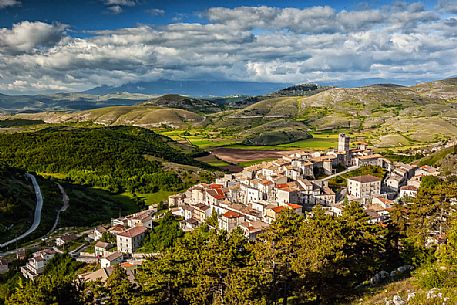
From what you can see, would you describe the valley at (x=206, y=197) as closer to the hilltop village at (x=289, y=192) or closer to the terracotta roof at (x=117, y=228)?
the hilltop village at (x=289, y=192)

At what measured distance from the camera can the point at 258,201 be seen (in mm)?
69500

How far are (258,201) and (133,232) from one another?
21.8 m

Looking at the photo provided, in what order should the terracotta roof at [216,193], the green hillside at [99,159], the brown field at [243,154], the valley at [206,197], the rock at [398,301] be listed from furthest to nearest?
the brown field at [243,154] < the green hillside at [99,159] < the terracotta roof at [216,193] < the valley at [206,197] < the rock at [398,301]

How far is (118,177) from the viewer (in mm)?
124250

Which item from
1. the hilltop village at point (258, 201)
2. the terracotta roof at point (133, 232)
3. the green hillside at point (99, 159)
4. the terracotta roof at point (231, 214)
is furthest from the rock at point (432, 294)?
the green hillside at point (99, 159)

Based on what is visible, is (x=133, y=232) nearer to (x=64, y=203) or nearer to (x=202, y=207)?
(x=202, y=207)

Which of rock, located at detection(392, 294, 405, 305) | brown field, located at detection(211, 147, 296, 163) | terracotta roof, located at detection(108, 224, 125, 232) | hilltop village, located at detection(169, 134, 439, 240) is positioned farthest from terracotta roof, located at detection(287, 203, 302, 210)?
brown field, located at detection(211, 147, 296, 163)

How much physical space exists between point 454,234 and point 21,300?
91.7 ft

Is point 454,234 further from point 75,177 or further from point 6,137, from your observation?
point 6,137

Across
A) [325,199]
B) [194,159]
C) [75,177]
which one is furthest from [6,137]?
[325,199]

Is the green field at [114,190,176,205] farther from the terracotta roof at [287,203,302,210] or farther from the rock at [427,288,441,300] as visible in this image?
the rock at [427,288,441,300]

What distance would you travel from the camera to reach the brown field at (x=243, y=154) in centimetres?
15946

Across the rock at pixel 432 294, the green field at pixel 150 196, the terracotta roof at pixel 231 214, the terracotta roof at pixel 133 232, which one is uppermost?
the rock at pixel 432 294

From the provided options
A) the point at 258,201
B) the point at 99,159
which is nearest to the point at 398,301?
the point at 258,201
